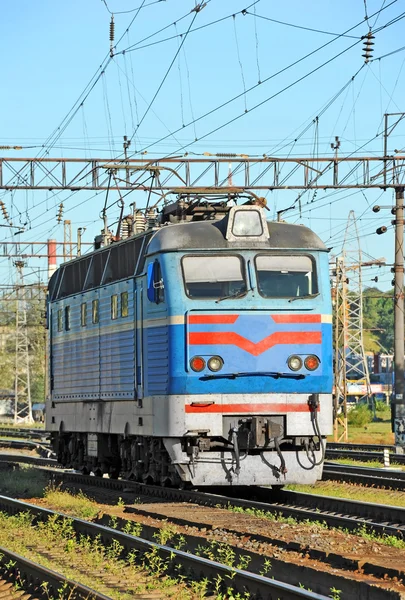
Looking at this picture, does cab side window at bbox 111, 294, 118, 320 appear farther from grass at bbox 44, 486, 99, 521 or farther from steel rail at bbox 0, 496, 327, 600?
steel rail at bbox 0, 496, 327, 600

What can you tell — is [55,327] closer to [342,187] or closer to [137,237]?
[137,237]

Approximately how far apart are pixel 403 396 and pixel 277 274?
18173 mm

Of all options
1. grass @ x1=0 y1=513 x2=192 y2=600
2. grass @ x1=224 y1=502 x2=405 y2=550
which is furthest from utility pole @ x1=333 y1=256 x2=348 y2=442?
grass @ x1=0 y1=513 x2=192 y2=600

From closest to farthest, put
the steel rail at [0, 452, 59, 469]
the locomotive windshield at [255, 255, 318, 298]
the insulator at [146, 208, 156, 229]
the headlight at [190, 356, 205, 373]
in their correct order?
the headlight at [190, 356, 205, 373], the locomotive windshield at [255, 255, 318, 298], the insulator at [146, 208, 156, 229], the steel rail at [0, 452, 59, 469]

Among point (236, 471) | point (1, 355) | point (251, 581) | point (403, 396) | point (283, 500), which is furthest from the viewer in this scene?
point (1, 355)

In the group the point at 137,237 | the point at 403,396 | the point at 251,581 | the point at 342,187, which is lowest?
the point at 251,581

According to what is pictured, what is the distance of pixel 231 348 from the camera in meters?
16.0

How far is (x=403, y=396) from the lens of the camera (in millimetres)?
33719

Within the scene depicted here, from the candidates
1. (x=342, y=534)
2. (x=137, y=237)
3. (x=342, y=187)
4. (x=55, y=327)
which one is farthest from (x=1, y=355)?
(x=342, y=534)

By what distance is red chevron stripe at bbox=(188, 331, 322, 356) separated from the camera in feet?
52.1

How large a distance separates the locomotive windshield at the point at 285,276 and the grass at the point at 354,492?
135 inches

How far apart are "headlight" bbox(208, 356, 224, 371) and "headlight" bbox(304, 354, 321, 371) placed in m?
1.28

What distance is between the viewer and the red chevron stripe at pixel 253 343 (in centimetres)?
1588

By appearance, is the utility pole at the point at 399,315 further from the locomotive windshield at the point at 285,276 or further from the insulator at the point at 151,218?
the locomotive windshield at the point at 285,276
